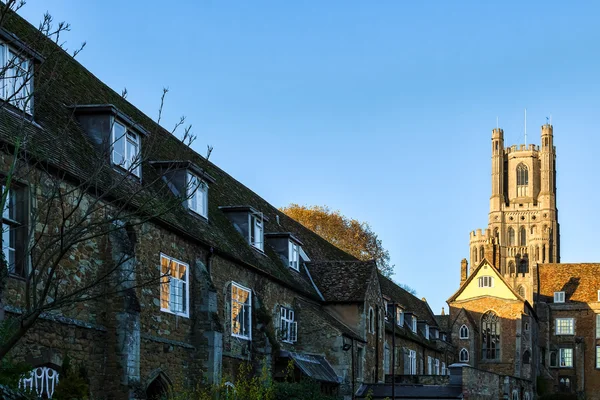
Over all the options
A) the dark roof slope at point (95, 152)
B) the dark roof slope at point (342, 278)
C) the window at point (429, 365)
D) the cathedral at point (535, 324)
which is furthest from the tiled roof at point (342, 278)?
the cathedral at point (535, 324)

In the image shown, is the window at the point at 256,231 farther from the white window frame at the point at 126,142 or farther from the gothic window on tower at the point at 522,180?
the gothic window on tower at the point at 522,180

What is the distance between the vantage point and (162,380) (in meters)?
23.4

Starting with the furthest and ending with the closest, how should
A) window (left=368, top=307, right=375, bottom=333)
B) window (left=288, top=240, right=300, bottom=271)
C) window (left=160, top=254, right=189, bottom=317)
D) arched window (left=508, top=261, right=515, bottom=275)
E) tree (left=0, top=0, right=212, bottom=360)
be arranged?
arched window (left=508, top=261, right=515, bottom=275) < window (left=368, top=307, right=375, bottom=333) < window (left=288, top=240, right=300, bottom=271) < window (left=160, top=254, right=189, bottom=317) < tree (left=0, top=0, right=212, bottom=360)

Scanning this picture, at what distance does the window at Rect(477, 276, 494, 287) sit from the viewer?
7475cm

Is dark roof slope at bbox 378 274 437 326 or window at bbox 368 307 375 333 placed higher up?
dark roof slope at bbox 378 274 437 326

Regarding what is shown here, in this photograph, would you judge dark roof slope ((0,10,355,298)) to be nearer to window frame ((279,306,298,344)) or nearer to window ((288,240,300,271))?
window ((288,240,300,271))

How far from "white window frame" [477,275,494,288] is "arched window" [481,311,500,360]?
2.11 metres

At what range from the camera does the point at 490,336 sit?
74.9m

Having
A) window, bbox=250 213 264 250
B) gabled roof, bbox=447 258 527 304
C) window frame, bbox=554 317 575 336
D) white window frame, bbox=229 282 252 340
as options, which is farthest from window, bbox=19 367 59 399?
window frame, bbox=554 317 575 336

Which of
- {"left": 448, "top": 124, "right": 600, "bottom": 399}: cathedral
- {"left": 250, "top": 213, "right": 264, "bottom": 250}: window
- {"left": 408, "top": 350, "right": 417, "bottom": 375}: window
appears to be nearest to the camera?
{"left": 250, "top": 213, "right": 264, "bottom": 250}: window

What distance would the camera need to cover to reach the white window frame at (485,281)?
245 ft

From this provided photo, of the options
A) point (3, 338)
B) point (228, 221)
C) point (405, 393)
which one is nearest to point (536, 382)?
point (405, 393)

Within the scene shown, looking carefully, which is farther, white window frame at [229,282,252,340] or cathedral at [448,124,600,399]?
cathedral at [448,124,600,399]

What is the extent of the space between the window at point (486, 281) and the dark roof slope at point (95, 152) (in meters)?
35.2
